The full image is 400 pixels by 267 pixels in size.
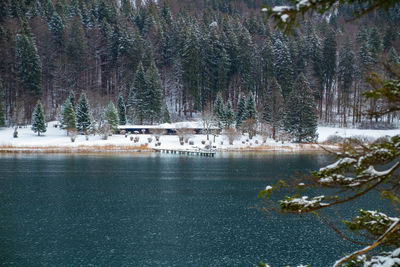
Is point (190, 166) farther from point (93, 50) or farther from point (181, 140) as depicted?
point (93, 50)

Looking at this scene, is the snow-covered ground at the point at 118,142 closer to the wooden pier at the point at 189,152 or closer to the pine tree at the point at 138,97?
the wooden pier at the point at 189,152

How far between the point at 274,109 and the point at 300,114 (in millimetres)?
5210

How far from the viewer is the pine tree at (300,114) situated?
57.1 meters

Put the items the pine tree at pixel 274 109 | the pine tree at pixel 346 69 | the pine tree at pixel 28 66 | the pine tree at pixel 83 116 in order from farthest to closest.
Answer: the pine tree at pixel 346 69
the pine tree at pixel 28 66
the pine tree at pixel 274 109
the pine tree at pixel 83 116

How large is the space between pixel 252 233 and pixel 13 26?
7106 cm

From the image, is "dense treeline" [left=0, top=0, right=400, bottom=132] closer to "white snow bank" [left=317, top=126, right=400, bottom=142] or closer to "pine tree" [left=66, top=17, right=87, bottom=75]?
"pine tree" [left=66, top=17, right=87, bottom=75]

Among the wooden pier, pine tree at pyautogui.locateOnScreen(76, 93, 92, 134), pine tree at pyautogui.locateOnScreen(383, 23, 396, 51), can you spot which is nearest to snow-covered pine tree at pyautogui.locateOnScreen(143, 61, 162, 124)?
pine tree at pyautogui.locateOnScreen(76, 93, 92, 134)

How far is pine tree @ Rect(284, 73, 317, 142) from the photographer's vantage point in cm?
5712

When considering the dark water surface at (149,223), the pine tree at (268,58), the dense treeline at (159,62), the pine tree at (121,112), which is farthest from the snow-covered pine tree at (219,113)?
the dark water surface at (149,223)

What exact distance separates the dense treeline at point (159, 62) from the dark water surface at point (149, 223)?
37684mm

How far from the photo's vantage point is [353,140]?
4672 millimetres

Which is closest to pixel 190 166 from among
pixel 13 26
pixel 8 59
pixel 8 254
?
pixel 8 254

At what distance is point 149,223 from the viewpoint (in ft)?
61.4

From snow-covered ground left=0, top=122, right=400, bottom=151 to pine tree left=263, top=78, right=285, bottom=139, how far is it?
3.20 meters
